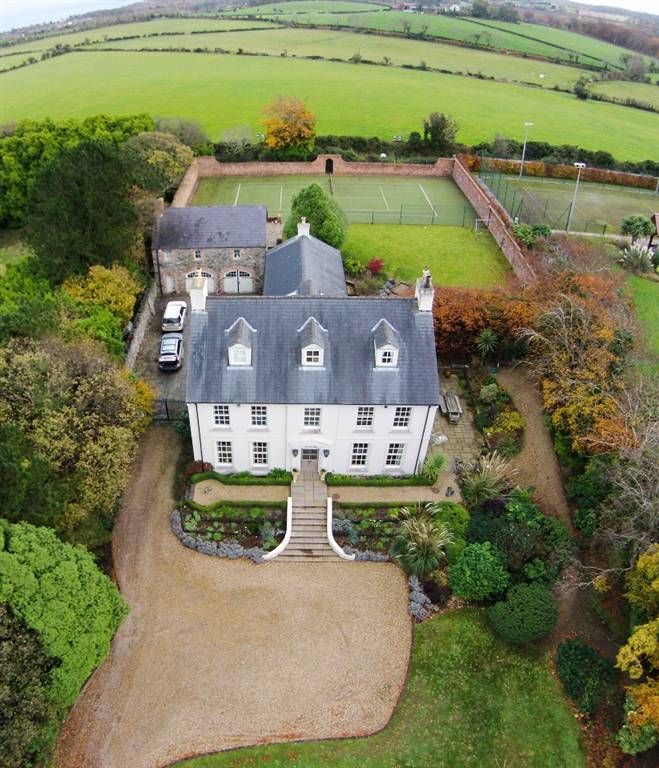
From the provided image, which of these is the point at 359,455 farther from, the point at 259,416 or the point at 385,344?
the point at 385,344

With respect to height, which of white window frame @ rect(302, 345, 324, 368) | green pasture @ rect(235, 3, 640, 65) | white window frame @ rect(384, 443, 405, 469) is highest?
green pasture @ rect(235, 3, 640, 65)

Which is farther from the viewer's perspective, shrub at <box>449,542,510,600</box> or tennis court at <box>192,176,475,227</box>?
tennis court at <box>192,176,475,227</box>

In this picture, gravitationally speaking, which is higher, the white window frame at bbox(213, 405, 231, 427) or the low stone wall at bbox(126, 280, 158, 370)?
the white window frame at bbox(213, 405, 231, 427)

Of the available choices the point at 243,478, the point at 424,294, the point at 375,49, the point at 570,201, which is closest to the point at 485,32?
the point at 375,49

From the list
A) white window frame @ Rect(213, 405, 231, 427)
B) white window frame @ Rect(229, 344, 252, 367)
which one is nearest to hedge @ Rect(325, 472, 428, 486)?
white window frame @ Rect(213, 405, 231, 427)

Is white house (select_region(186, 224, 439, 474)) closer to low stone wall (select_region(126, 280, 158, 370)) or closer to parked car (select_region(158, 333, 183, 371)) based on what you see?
parked car (select_region(158, 333, 183, 371))

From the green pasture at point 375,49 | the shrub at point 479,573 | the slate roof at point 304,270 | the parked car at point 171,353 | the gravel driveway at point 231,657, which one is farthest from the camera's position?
the green pasture at point 375,49

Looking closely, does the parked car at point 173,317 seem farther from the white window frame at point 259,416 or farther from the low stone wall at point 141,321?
the white window frame at point 259,416

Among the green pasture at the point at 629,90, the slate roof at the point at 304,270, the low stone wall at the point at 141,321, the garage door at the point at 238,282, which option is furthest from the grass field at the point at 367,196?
the green pasture at the point at 629,90

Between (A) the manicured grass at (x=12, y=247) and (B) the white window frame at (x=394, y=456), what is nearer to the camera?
(B) the white window frame at (x=394, y=456)
